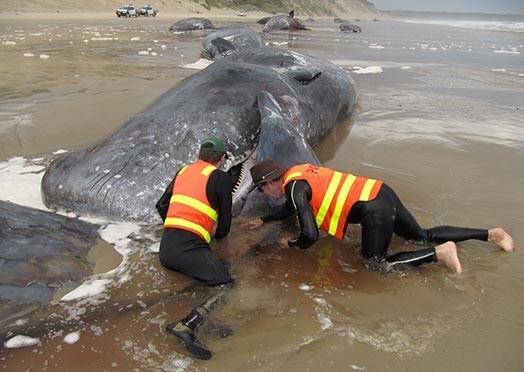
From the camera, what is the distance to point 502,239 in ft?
11.3

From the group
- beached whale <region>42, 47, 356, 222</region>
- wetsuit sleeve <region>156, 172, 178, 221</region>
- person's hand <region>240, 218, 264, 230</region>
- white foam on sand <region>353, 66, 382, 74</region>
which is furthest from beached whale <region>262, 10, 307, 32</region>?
wetsuit sleeve <region>156, 172, 178, 221</region>

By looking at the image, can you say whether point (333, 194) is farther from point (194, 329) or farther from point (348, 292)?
point (194, 329)

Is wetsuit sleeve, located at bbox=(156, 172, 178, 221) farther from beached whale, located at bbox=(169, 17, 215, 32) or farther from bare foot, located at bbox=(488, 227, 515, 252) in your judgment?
beached whale, located at bbox=(169, 17, 215, 32)

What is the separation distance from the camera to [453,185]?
4.68m

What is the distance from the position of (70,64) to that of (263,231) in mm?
9366

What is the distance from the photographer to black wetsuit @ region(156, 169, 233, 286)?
300 centimetres

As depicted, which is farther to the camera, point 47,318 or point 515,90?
point 515,90

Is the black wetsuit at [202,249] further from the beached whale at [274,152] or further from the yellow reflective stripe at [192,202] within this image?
the beached whale at [274,152]

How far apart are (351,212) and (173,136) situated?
1840mm

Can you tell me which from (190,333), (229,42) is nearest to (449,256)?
(190,333)

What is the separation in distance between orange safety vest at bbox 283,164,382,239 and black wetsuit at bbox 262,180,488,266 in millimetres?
47

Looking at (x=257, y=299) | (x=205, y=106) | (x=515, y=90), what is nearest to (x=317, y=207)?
(x=257, y=299)

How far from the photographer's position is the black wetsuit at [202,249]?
300 cm

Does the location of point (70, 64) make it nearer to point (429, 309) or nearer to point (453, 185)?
point (453, 185)
